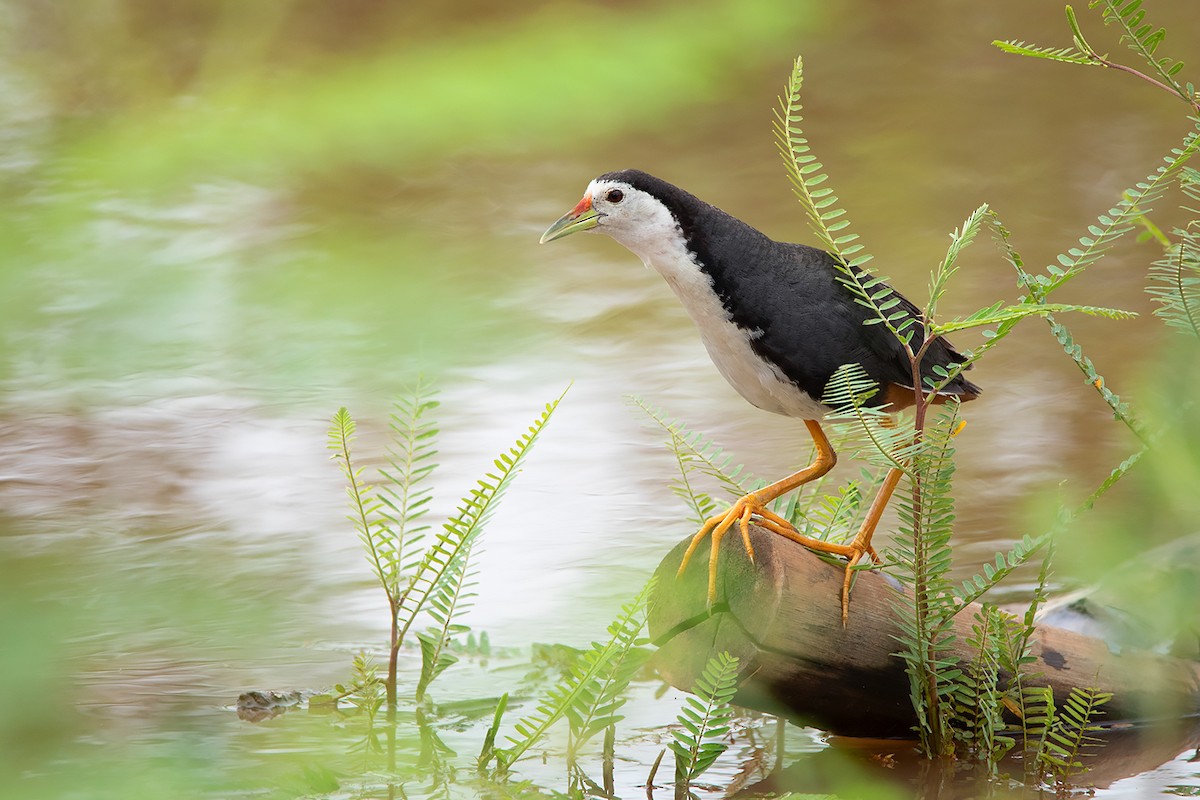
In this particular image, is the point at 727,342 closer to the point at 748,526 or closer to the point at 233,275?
the point at 748,526

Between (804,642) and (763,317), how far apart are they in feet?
1.64

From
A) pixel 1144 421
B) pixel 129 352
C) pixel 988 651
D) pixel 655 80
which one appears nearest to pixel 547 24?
pixel 655 80

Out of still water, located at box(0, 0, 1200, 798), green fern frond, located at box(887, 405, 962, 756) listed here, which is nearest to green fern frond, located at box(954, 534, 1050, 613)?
green fern frond, located at box(887, 405, 962, 756)

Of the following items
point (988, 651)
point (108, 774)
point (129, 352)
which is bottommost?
point (988, 651)

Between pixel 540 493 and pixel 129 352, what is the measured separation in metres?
3.10

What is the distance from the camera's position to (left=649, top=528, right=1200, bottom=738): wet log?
2.00 metres

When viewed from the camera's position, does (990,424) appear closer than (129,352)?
No

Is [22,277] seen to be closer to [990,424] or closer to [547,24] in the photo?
[547,24]

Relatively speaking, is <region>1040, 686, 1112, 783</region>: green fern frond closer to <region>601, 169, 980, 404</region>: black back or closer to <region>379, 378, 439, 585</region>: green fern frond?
<region>601, 169, 980, 404</region>: black back

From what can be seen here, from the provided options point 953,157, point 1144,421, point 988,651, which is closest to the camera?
point 1144,421

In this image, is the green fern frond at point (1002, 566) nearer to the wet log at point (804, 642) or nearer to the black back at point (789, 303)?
the wet log at point (804, 642)

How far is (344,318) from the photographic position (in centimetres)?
43

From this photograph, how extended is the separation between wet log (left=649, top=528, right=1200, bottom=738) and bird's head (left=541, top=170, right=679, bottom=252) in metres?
0.51

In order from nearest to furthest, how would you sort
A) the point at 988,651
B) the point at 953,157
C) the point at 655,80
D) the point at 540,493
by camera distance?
the point at 655,80
the point at 988,651
the point at 540,493
the point at 953,157
